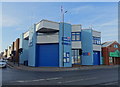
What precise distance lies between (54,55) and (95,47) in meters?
13.3

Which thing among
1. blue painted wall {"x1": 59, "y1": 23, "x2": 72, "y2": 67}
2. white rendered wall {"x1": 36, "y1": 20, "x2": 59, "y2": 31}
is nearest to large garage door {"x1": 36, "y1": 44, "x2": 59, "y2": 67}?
blue painted wall {"x1": 59, "y1": 23, "x2": 72, "y2": 67}

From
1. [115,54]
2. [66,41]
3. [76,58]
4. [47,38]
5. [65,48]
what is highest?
[47,38]

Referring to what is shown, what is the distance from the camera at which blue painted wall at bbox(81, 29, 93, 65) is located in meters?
36.6

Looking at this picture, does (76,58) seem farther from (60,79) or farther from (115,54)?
(60,79)

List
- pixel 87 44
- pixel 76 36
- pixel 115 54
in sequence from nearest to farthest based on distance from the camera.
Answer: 1. pixel 76 36
2. pixel 87 44
3. pixel 115 54

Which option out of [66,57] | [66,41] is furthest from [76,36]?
[66,57]

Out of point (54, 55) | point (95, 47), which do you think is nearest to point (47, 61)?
point (54, 55)

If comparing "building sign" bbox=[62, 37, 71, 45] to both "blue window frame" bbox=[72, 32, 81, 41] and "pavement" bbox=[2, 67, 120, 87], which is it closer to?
"blue window frame" bbox=[72, 32, 81, 41]

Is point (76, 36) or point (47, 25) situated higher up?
point (47, 25)

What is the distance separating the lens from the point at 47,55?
31234mm

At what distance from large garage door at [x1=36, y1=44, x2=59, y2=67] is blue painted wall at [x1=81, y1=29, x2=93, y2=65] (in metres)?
9.26

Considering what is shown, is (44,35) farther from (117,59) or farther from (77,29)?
(117,59)

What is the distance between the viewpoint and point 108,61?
43.2 m

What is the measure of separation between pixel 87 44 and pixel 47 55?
1156cm
